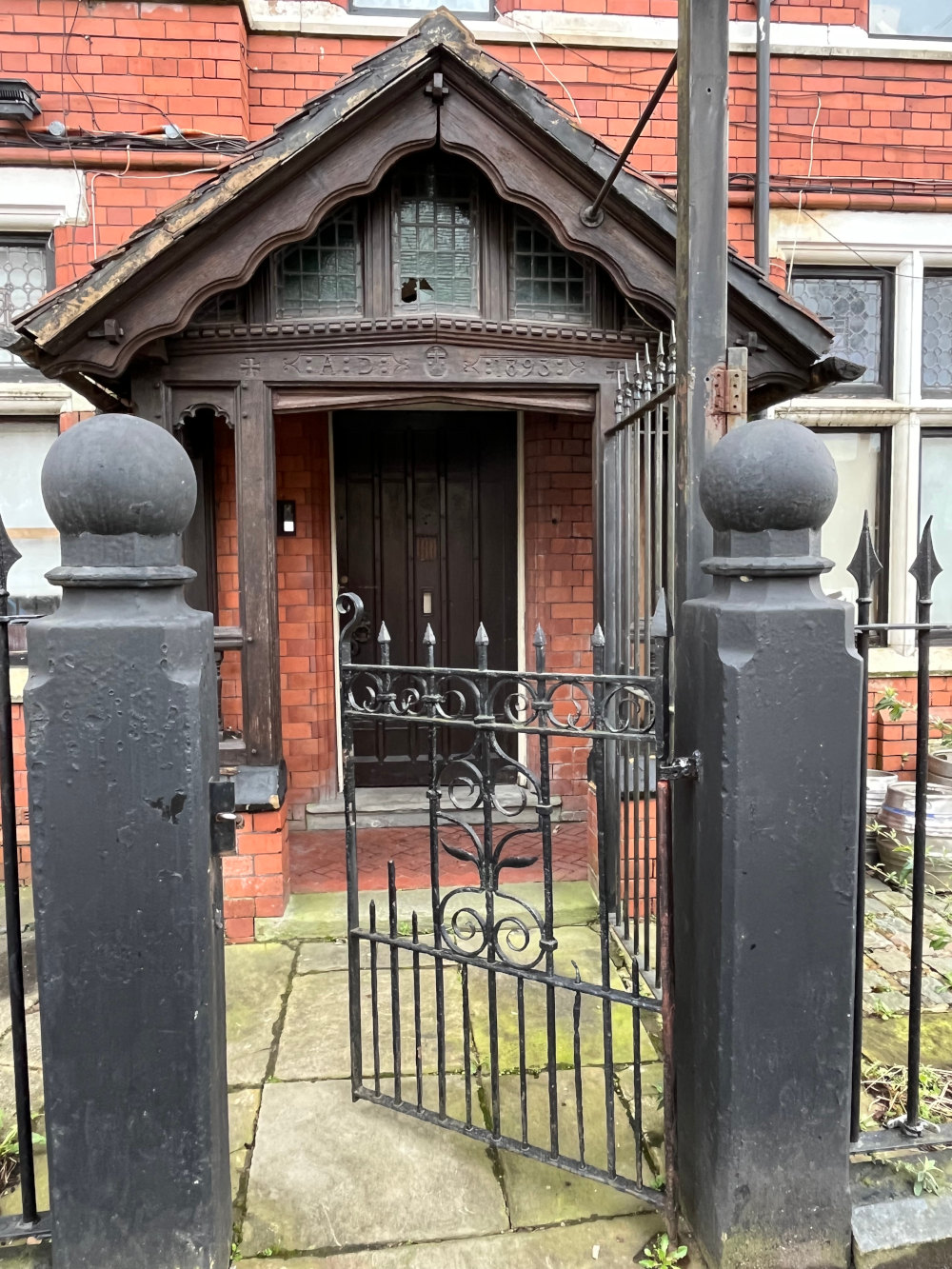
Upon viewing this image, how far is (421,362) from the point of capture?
3914mm

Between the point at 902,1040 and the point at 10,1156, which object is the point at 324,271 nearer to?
the point at 10,1156

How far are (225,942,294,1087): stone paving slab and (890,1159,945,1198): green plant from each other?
197cm

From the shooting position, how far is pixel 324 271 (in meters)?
3.91

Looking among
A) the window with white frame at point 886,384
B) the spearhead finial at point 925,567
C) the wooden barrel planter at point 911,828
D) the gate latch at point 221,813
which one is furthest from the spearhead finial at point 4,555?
the window with white frame at point 886,384

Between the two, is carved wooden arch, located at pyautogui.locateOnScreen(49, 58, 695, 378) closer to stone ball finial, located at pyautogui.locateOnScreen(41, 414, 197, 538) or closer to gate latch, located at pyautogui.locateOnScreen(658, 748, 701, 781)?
stone ball finial, located at pyautogui.locateOnScreen(41, 414, 197, 538)

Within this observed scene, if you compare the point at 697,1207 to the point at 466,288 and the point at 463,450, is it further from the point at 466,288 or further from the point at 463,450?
the point at 463,450

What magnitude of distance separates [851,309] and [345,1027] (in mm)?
5441

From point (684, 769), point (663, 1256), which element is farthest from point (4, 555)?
point (663, 1256)

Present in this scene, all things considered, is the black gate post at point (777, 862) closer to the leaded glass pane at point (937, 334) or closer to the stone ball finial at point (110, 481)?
the stone ball finial at point (110, 481)

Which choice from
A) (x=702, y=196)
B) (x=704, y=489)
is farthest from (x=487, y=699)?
(x=702, y=196)

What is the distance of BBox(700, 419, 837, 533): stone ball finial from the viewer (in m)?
1.88

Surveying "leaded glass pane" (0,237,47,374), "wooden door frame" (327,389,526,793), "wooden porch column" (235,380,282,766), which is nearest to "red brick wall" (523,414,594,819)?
"wooden door frame" (327,389,526,793)

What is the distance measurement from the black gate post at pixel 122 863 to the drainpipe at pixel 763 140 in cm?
461

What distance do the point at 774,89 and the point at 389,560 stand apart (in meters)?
3.97
